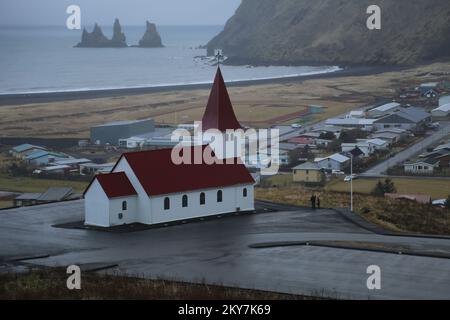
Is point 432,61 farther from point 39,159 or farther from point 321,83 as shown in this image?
point 39,159

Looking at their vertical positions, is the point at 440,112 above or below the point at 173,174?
above

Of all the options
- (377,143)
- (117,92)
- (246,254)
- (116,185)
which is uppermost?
(117,92)

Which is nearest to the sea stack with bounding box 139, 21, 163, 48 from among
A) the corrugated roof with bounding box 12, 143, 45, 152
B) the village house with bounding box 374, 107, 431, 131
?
the village house with bounding box 374, 107, 431, 131

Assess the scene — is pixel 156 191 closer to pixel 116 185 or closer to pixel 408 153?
pixel 116 185

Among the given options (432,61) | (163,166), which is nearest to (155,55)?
(432,61)

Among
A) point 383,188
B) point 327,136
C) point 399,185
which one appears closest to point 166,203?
point 383,188

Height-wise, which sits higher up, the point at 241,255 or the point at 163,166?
the point at 163,166

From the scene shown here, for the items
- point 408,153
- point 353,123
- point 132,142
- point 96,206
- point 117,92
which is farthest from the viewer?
point 117,92
